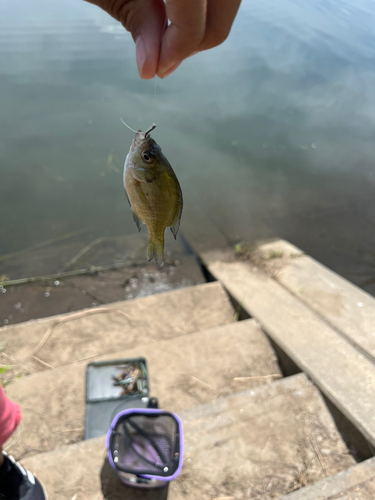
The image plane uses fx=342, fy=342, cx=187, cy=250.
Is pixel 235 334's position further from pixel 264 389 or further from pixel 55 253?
pixel 55 253

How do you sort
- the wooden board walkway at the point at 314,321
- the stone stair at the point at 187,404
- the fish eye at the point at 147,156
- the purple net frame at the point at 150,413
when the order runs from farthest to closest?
the wooden board walkway at the point at 314,321
the stone stair at the point at 187,404
the purple net frame at the point at 150,413
the fish eye at the point at 147,156

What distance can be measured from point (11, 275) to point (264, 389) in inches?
151

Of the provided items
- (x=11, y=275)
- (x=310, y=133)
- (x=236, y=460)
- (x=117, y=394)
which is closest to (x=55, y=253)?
(x=11, y=275)

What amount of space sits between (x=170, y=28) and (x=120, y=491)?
2.42 meters

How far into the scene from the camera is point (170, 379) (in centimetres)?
280

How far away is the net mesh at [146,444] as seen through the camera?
206 cm

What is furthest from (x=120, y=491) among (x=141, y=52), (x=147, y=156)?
(x=141, y=52)

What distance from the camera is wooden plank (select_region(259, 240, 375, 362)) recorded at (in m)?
3.32

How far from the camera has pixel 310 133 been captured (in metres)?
9.02

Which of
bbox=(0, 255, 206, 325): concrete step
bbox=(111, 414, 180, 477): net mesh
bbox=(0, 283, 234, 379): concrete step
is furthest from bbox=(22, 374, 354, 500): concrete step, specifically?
bbox=(0, 255, 206, 325): concrete step

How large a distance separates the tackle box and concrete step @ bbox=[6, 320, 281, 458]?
6 centimetres

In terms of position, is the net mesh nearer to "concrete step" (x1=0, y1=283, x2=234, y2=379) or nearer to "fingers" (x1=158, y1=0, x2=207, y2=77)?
"concrete step" (x1=0, y1=283, x2=234, y2=379)

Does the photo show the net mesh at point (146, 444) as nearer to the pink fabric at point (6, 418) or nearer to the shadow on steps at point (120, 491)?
the shadow on steps at point (120, 491)

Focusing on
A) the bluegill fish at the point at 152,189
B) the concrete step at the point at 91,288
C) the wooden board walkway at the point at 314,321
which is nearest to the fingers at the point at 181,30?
the bluegill fish at the point at 152,189
